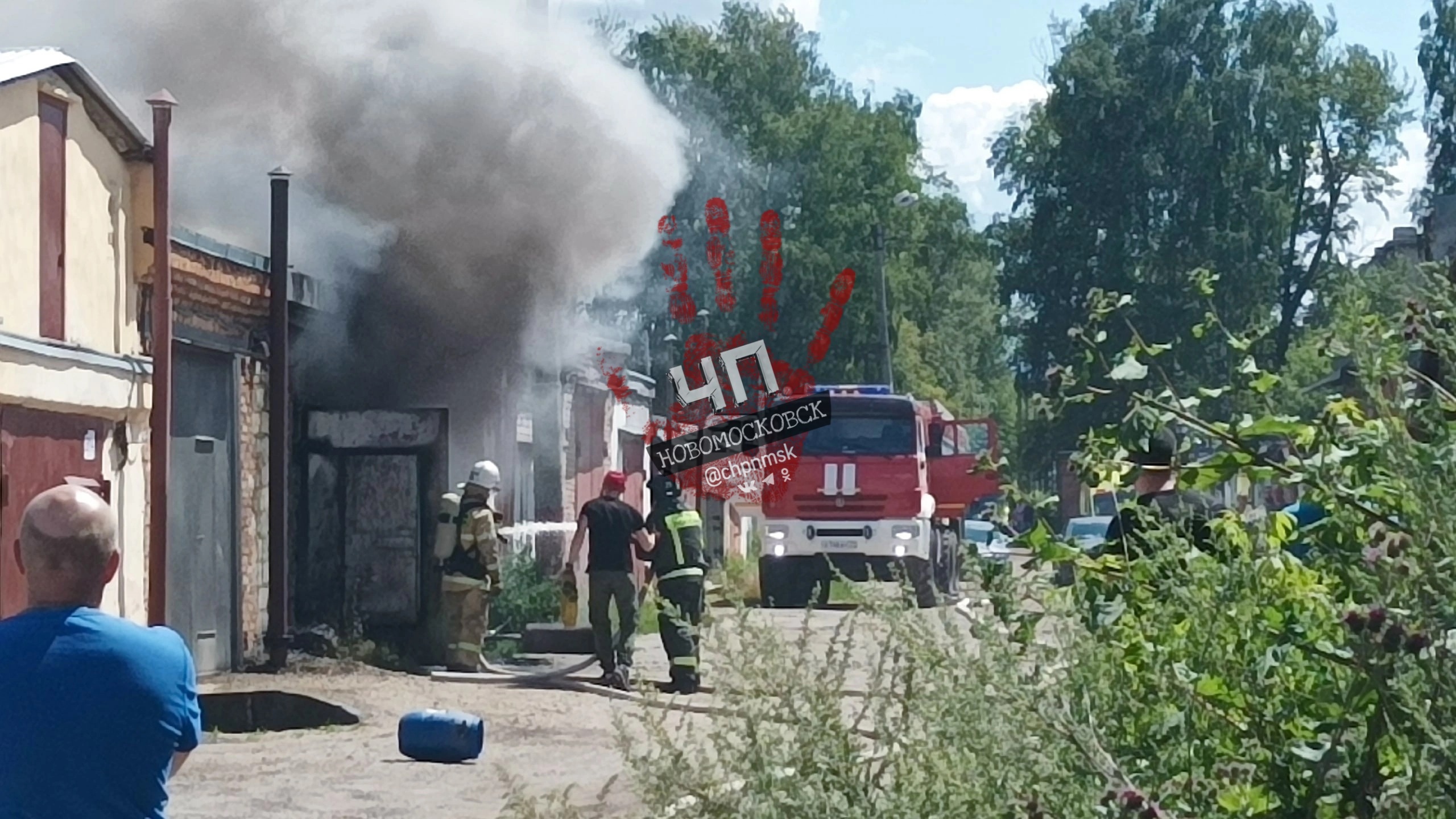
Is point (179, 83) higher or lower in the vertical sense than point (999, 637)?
higher

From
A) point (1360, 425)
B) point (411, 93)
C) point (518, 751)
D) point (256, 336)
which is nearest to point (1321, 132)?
point (411, 93)

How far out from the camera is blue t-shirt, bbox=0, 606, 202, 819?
4.17 m

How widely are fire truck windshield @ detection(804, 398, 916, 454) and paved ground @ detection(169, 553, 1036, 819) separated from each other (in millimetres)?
12228

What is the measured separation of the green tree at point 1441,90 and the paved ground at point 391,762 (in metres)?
35.7

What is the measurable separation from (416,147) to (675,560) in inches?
318

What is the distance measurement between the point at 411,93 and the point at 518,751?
12.1 meters

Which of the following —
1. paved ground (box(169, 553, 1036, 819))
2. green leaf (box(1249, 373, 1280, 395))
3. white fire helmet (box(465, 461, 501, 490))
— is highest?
white fire helmet (box(465, 461, 501, 490))

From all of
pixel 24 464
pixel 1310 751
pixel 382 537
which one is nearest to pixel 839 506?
pixel 382 537

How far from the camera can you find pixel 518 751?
1162 centimetres

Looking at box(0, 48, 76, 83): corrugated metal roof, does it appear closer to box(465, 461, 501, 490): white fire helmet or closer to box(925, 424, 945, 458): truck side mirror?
box(465, 461, 501, 490): white fire helmet

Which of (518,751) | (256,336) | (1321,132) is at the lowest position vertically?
(518,751)

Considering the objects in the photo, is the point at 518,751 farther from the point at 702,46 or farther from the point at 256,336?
the point at 702,46

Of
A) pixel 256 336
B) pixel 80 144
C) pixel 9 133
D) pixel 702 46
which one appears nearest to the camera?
pixel 9 133

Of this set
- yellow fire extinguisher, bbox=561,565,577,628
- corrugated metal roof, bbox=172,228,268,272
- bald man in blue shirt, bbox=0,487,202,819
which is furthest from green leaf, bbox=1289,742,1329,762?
yellow fire extinguisher, bbox=561,565,577,628
